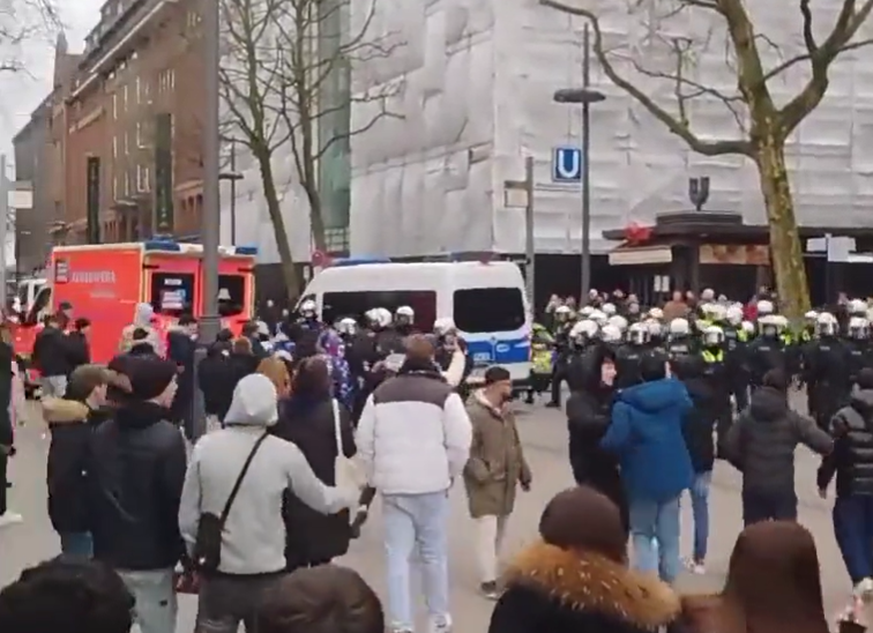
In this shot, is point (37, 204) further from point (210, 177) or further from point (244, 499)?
point (244, 499)

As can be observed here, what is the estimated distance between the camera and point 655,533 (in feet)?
29.3

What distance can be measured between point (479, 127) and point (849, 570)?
29.6 m

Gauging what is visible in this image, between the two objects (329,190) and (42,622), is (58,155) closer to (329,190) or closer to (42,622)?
(329,190)

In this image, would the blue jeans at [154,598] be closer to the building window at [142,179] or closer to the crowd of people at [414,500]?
the crowd of people at [414,500]

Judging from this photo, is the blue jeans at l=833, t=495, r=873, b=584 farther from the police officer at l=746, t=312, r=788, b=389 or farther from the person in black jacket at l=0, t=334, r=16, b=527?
the police officer at l=746, t=312, r=788, b=389

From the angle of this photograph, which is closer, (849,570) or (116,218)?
(849,570)

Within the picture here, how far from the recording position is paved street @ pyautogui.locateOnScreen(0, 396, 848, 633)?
955 centimetres

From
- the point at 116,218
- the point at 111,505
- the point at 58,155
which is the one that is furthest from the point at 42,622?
the point at 58,155

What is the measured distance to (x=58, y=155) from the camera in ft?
334

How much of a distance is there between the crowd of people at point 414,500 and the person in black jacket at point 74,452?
0.02 metres

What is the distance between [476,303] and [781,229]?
605 centimetres

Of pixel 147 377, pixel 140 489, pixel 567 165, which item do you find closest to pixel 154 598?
pixel 140 489

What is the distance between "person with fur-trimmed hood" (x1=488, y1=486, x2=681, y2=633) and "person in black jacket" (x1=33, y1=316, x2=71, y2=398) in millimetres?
14617

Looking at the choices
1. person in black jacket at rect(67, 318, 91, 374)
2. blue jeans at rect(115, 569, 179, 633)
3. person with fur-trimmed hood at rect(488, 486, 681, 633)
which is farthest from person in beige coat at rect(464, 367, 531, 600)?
person in black jacket at rect(67, 318, 91, 374)
